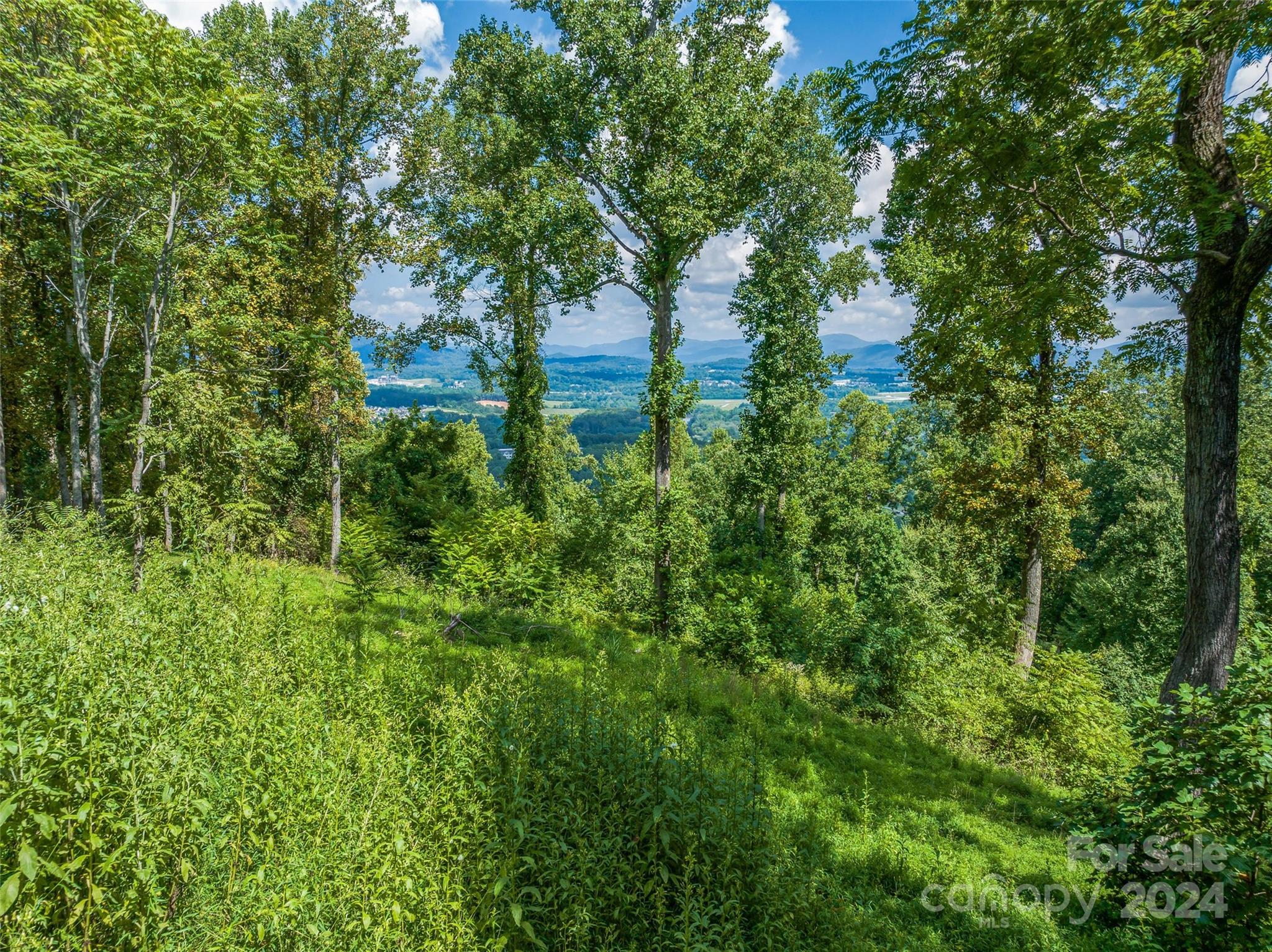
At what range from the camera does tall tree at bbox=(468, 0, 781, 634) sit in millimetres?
9586

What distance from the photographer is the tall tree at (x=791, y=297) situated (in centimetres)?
1708

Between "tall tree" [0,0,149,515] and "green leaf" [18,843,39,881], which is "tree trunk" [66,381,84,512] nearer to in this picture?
"tall tree" [0,0,149,515]

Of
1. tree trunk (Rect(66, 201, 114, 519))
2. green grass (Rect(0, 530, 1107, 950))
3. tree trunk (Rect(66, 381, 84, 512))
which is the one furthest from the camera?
tree trunk (Rect(66, 381, 84, 512))

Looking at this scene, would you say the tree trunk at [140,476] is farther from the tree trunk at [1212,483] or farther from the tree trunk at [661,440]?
the tree trunk at [1212,483]

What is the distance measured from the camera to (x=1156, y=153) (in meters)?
5.16

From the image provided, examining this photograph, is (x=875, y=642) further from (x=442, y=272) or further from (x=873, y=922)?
(x=442, y=272)

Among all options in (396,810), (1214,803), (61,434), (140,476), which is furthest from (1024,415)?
(61,434)

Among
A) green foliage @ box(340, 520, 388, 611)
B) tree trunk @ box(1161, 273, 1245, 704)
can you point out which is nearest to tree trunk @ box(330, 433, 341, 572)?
green foliage @ box(340, 520, 388, 611)

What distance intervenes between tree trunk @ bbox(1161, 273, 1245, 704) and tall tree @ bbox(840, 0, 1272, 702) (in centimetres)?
1

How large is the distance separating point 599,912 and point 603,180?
1125cm

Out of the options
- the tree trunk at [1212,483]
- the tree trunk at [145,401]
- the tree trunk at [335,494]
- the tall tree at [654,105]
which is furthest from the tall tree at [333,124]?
the tree trunk at [1212,483]

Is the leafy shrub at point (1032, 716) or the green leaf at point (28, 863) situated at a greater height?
the green leaf at point (28, 863)

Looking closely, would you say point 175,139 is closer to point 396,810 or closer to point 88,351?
point 88,351

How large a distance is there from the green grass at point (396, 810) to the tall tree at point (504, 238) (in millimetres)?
8008
